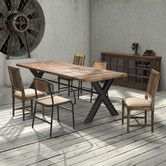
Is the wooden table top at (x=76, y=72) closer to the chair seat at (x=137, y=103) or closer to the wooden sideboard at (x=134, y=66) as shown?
the chair seat at (x=137, y=103)

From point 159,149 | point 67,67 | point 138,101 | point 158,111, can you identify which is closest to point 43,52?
point 67,67

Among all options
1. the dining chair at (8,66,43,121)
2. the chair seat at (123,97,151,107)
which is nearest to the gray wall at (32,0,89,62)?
the dining chair at (8,66,43,121)

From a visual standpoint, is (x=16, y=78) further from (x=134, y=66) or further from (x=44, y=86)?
(x=134, y=66)

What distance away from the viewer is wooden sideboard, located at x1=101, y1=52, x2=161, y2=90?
24.6 ft

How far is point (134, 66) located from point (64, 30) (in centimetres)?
233

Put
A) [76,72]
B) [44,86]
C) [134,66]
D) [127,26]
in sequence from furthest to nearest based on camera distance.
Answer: [127,26]
[134,66]
[76,72]
[44,86]

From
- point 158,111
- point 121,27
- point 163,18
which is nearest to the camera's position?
point 158,111

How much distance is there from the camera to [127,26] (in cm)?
830

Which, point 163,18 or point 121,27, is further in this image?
point 121,27

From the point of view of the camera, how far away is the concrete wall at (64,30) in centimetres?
863

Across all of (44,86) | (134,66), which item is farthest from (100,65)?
(44,86)

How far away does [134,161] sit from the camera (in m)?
3.68

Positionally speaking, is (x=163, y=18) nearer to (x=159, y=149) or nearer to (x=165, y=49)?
(x=165, y=49)

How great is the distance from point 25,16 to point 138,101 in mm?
4289
